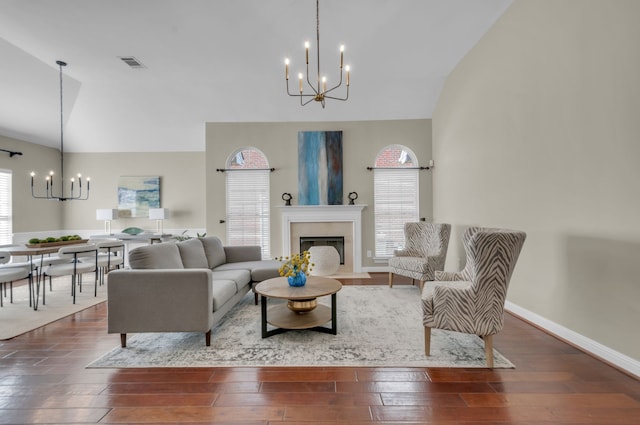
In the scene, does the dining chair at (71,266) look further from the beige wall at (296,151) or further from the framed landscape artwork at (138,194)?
the framed landscape artwork at (138,194)

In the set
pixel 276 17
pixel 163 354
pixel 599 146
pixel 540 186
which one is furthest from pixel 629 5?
pixel 163 354

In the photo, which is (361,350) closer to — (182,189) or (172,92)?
(172,92)

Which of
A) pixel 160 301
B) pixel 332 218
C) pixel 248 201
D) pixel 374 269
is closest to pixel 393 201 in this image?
pixel 332 218

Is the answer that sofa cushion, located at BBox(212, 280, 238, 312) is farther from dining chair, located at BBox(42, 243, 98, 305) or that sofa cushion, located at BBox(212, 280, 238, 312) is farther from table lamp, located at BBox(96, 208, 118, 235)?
table lamp, located at BBox(96, 208, 118, 235)

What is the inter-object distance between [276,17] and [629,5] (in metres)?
3.31

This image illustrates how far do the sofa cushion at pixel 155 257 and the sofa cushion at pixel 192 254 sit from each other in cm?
18

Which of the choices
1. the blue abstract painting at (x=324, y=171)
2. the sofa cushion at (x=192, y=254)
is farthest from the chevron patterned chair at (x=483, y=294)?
the blue abstract painting at (x=324, y=171)

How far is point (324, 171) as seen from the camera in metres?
5.86

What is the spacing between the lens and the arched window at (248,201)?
237 inches

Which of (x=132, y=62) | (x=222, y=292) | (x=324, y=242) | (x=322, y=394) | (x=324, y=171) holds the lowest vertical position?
(x=322, y=394)

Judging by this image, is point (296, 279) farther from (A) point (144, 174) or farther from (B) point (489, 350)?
(A) point (144, 174)

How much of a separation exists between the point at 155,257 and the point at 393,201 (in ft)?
14.5

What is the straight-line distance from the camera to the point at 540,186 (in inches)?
120

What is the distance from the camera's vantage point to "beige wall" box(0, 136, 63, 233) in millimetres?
5863
